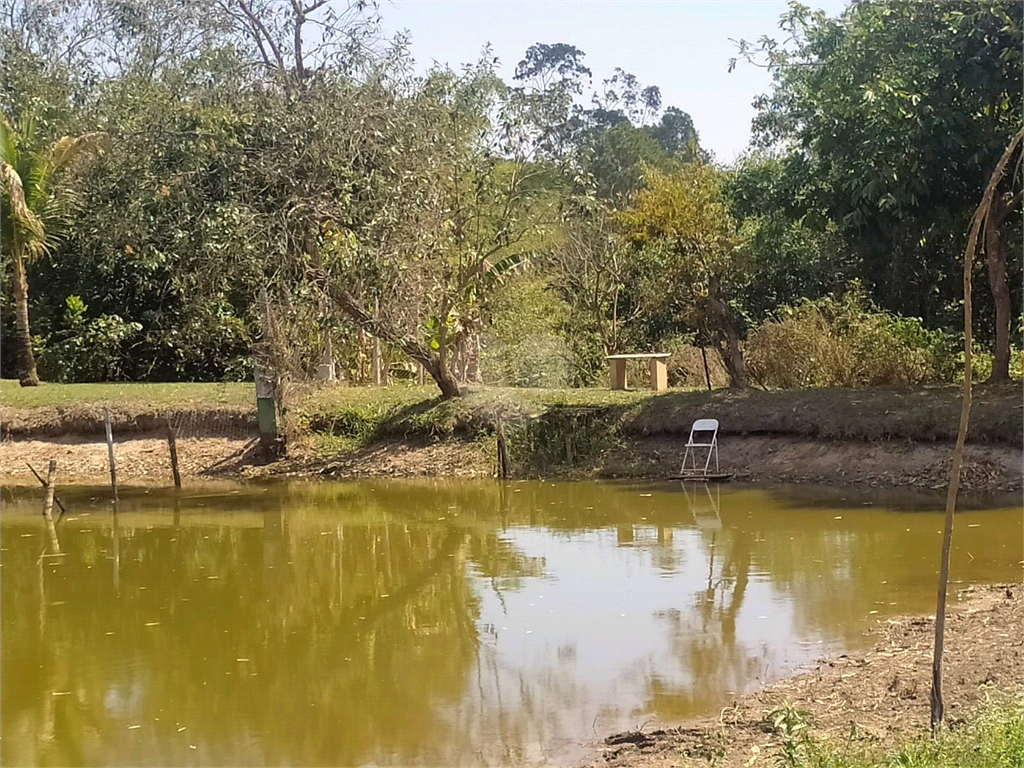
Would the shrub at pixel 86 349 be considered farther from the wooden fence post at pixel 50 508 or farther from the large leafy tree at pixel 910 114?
the large leafy tree at pixel 910 114

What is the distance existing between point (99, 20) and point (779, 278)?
15.7m

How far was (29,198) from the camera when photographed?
22.2 meters

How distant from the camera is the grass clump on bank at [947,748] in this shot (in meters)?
4.78

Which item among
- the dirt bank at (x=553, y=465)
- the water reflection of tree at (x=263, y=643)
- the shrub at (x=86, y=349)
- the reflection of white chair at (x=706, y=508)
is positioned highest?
the shrub at (x=86, y=349)

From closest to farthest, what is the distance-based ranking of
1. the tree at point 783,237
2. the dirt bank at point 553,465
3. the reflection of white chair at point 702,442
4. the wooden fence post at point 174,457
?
the dirt bank at point 553,465
the reflection of white chair at point 702,442
the wooden fence post at point 174,457
the tree at point 783,237

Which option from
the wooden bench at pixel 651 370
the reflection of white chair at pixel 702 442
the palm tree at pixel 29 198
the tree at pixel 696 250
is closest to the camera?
the reflection of white chair at pixel 702 442

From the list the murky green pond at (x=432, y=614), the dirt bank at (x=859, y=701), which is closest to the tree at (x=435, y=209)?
the murky green pond at (x=432, y=614)

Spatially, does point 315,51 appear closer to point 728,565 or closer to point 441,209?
point 441,209

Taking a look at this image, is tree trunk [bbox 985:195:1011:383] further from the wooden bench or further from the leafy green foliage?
the wooden bench

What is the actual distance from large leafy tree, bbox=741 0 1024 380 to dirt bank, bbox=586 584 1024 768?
8.34 meters

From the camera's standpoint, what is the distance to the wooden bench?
68.5 feet

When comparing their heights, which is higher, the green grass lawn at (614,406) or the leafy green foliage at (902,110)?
the leafy green foliage at (902,110)

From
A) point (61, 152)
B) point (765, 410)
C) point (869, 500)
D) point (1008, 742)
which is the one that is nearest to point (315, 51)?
point (61, 152)

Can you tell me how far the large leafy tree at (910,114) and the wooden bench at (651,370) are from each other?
13.1ft
